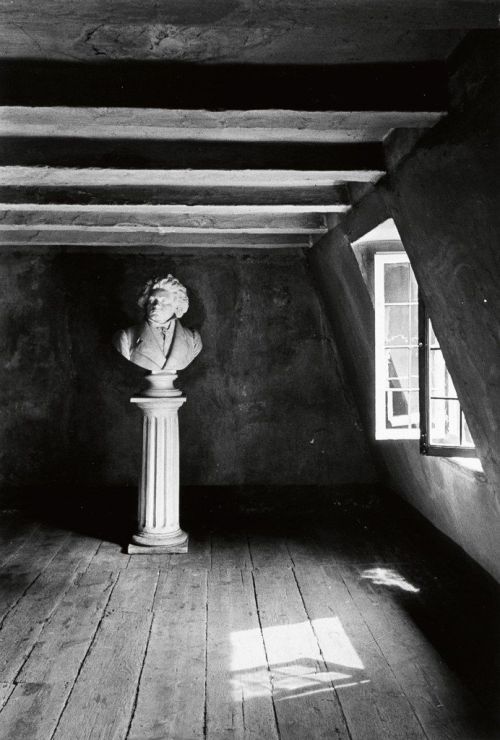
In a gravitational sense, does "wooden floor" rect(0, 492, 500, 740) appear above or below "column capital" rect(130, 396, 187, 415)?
below

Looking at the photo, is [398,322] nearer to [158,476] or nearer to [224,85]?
[158,476]

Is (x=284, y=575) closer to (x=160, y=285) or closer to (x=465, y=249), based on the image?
(x=160, y=285)

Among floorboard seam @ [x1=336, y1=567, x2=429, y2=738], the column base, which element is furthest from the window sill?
the column base

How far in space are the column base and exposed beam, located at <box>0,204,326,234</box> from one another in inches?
84.6

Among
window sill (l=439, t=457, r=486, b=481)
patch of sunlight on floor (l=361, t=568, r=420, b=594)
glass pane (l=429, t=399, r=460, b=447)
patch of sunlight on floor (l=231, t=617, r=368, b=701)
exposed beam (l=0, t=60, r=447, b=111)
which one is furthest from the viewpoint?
glass pane (l=429, t=399, r=460, b=447)

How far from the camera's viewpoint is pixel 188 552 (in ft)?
14.6

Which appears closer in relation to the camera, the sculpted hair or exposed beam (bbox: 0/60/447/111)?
exposed beam (bbox: 0/60/447/111)

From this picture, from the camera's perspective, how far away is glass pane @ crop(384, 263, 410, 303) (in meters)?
5.12

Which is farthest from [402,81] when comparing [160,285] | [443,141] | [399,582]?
[399,582]

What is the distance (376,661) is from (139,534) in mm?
2134

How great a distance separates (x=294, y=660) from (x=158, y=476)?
1892mm

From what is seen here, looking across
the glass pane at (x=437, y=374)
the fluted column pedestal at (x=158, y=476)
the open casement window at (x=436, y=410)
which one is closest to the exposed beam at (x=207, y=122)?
the open casement window at (x=436, y=410)

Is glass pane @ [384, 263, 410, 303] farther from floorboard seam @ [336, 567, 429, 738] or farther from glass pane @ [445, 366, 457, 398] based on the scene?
floorboard seam @ [336, 567, 429, 738]

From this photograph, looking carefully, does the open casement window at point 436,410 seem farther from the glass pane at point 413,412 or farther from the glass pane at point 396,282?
the glass pane at point 396,282
